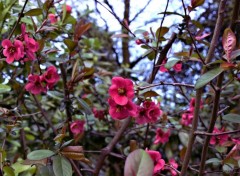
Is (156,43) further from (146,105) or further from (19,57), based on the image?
(19,57)

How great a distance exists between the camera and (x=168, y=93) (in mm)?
2797

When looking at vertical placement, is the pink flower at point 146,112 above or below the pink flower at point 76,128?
above

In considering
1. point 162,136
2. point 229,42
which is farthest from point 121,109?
point 162,136

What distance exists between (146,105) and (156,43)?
0.88 feet

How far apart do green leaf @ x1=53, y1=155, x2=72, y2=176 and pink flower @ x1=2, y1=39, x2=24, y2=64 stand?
1.19 ft

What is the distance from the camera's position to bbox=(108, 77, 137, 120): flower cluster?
0.86 meters

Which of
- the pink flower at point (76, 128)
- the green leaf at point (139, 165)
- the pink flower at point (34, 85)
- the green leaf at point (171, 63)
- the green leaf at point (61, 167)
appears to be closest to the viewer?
the green leaf at point (139, 165)

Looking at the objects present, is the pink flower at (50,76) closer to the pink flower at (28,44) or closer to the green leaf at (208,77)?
the pink flower at (28,44)

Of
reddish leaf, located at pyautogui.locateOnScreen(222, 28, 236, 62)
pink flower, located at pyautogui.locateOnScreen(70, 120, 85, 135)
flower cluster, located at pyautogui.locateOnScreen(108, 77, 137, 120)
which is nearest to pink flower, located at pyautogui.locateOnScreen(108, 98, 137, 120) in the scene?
flower cluster, located at pyautogui.locateOnScreen(108, 77, 137, 120)

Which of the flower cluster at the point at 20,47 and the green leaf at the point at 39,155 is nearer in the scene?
the green leaf at the point at 39,155

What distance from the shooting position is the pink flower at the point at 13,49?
1.00 m

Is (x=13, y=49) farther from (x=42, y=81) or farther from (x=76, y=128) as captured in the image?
(x=76, y=128)

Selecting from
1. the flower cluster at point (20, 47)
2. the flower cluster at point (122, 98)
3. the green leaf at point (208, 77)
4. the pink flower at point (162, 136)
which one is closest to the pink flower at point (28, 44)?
the flower cluster at point (20, 47)

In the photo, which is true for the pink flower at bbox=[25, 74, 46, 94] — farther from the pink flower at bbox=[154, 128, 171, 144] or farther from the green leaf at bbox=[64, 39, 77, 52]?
the pink flower at bbox=[154, 128, 171, 144]
